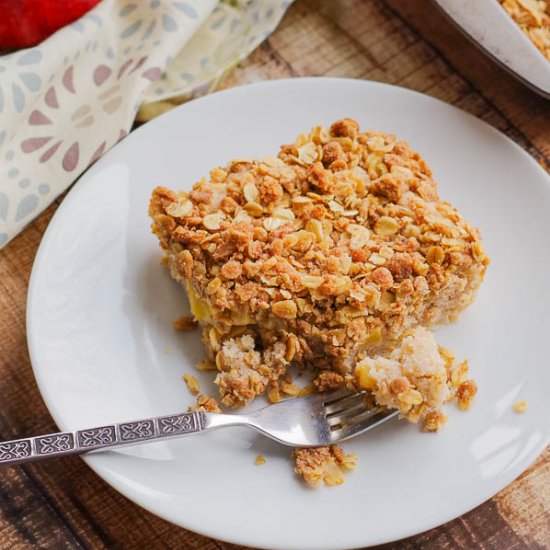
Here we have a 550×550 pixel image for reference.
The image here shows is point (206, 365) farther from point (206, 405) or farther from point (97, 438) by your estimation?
point (97, 438)

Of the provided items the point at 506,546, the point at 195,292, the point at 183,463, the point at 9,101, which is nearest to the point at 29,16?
the point at 9,101

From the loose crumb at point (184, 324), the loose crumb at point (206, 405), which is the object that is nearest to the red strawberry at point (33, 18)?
the loose crumb at point (184, 324)

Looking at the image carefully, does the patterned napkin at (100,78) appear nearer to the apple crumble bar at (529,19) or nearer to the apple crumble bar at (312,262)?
the apple crumble bar at (312,262)

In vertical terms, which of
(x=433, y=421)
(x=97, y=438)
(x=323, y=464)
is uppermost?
(x=433, y=421)

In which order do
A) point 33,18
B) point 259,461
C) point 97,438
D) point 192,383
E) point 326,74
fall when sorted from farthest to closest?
1. point 326,74
2. point 33,18
3. point 192,383
4. point 259,461
5. point 97,438

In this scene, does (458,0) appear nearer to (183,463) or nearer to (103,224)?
(103,224)

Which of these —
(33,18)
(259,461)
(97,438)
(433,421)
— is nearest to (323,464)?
(259,461)

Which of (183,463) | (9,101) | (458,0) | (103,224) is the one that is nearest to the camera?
(183,463)
